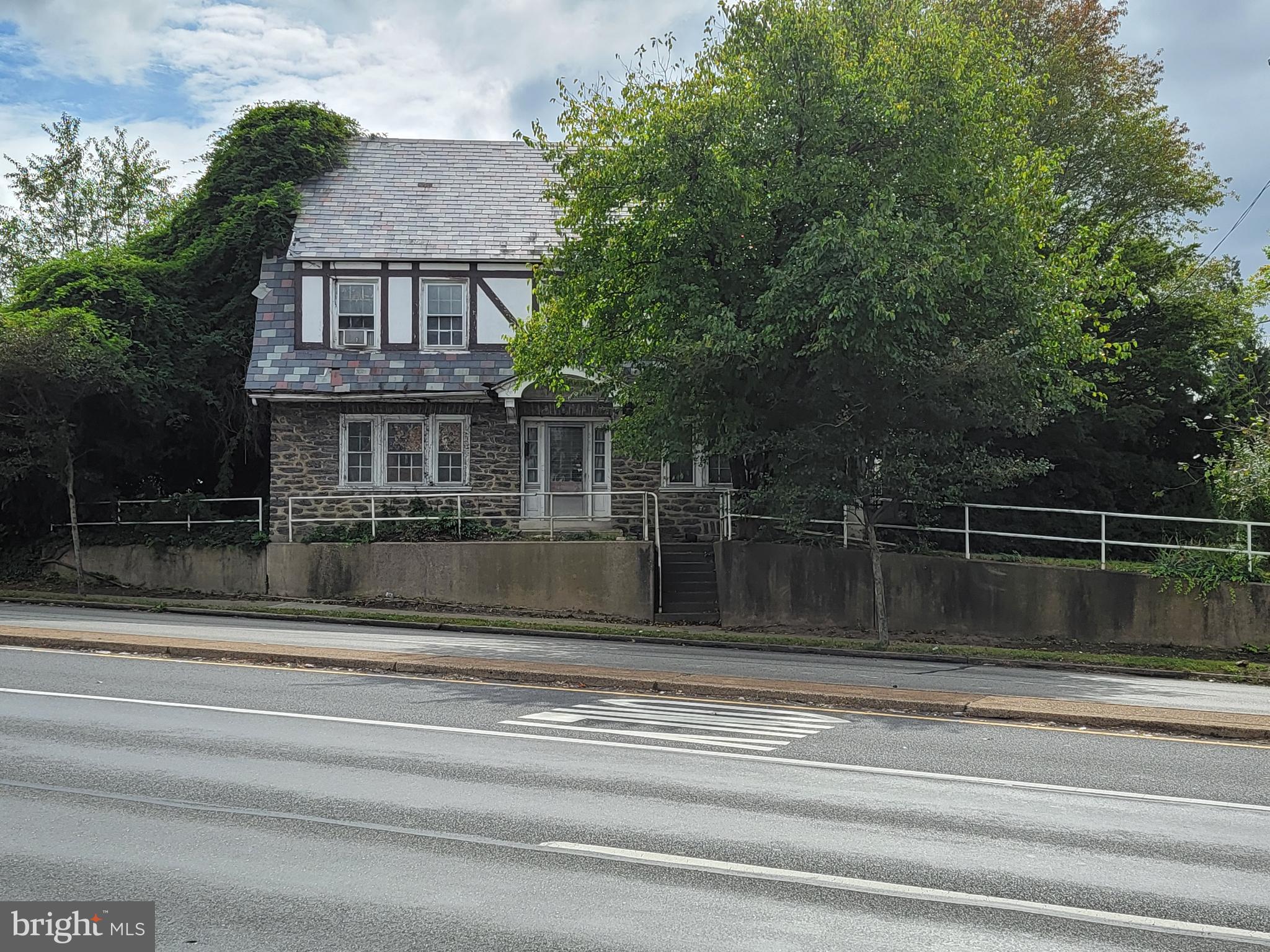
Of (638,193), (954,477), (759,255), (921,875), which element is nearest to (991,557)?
(954,477)

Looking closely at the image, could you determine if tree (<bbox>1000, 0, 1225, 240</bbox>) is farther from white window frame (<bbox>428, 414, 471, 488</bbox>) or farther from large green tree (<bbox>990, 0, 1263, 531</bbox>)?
white window frame (<bbox>428, 414, 471, 488</bbox>)

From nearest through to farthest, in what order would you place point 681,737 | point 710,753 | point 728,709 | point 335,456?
point 710,753
point 681,737
point 728,709
point 335,456

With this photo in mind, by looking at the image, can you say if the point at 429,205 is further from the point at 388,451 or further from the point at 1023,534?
the point at 1023,534

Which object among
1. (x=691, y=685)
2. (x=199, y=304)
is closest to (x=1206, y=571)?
(x=691, y=685)

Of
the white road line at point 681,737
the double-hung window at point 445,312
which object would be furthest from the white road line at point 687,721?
the double-hung window at point 445,312

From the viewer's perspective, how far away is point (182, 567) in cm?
2703

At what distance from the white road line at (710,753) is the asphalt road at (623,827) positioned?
36 mm

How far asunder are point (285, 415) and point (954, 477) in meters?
15.5

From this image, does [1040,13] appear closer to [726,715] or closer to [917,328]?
[917,328]

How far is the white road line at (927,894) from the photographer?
5.61 meters

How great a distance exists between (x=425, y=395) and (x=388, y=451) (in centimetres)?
166

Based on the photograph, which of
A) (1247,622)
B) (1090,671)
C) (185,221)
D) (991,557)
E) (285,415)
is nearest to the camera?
(1090,671)

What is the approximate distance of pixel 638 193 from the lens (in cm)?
1894

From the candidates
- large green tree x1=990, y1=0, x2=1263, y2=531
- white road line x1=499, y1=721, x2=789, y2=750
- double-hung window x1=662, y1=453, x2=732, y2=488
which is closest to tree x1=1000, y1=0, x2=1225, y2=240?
large green tree x1=990, y1=0, x2=1263, y2=531
